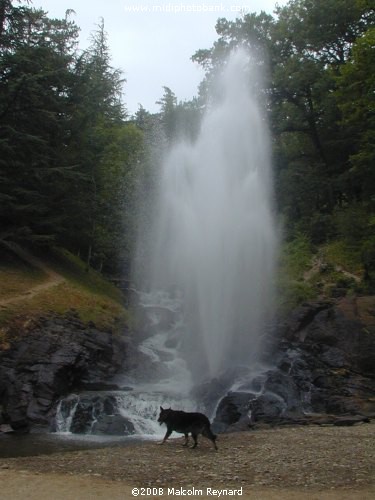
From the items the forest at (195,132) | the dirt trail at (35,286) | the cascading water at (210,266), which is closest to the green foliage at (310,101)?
the forest at (195,132)

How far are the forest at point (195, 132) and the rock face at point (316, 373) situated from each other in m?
2.66

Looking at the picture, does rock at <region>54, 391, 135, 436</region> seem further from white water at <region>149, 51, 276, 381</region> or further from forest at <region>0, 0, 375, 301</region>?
forest at <region>0, 0, 375, 301</region>

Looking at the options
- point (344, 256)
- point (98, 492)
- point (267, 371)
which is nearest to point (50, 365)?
point (267, 371)

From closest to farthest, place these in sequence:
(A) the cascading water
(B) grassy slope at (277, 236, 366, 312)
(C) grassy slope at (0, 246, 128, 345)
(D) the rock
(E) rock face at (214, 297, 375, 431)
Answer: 1. (D) the rock
2. (E) rock face at (214, 297, 375, 431)
3. (A) the cascading water
4. (C) grassy slope at (0, 246, 128, 345)
5. (B) grassy slope at (277, 236, 366, 312)

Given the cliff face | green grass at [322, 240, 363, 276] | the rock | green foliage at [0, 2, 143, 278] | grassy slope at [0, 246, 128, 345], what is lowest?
the rock

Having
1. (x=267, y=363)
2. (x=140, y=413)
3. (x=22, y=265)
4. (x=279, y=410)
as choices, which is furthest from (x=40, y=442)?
(x=22, y=265)

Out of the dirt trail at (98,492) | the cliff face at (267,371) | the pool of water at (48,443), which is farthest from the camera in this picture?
the cliff face at (267,371)

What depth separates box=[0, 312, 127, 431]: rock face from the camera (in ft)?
55.4

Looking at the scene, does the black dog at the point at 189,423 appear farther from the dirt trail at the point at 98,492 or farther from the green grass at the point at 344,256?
the green grass at the point at 344,256

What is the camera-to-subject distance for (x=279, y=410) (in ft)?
54.1

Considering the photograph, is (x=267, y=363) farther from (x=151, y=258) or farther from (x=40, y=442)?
(x=151, y=258)

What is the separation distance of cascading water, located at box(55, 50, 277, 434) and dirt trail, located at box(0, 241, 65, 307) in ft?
19.0

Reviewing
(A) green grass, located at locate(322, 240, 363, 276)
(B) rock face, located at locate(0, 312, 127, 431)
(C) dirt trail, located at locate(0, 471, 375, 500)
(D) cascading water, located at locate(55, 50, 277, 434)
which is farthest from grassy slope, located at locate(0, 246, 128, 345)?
(A) green grass, located at locate(322, 240, 363, 276)

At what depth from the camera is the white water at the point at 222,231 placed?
23.0 metres
